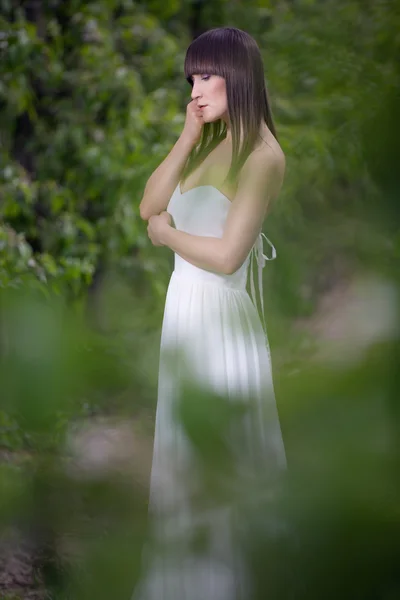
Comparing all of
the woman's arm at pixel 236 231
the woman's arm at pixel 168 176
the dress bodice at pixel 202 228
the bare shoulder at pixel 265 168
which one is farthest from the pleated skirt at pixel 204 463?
the woman's arm at pixel 168 176

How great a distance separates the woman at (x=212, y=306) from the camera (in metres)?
0.36

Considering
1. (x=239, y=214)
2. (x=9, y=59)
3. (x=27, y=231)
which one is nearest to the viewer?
(x=239, y=214)

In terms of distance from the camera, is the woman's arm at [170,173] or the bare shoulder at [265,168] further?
the woman's arm at [170,173]

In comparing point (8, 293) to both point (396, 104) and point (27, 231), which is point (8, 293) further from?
point (27, 231)

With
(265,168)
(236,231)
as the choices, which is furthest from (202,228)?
(265,168)

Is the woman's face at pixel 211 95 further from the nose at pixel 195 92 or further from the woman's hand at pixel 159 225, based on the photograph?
the woman's hand at pixel 159 225

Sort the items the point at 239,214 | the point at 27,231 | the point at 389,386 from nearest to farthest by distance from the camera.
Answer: the point at 389,386
the point at 239,214
the point at 27,231

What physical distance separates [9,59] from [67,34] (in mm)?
447

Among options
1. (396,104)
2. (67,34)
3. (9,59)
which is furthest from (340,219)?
(67,34)

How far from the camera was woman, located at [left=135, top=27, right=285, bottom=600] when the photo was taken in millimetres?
361

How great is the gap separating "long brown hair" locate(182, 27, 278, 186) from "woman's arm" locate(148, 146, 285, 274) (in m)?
0.03

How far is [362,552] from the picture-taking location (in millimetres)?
326

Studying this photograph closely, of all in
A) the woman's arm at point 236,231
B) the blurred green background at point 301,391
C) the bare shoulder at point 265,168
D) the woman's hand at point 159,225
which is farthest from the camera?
the woman's hand at point 159,225

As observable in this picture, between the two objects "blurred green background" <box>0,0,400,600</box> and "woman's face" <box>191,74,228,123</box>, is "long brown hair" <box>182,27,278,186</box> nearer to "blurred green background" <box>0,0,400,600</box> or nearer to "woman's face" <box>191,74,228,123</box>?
"woman's face" <box>191,74,228,123</box>
